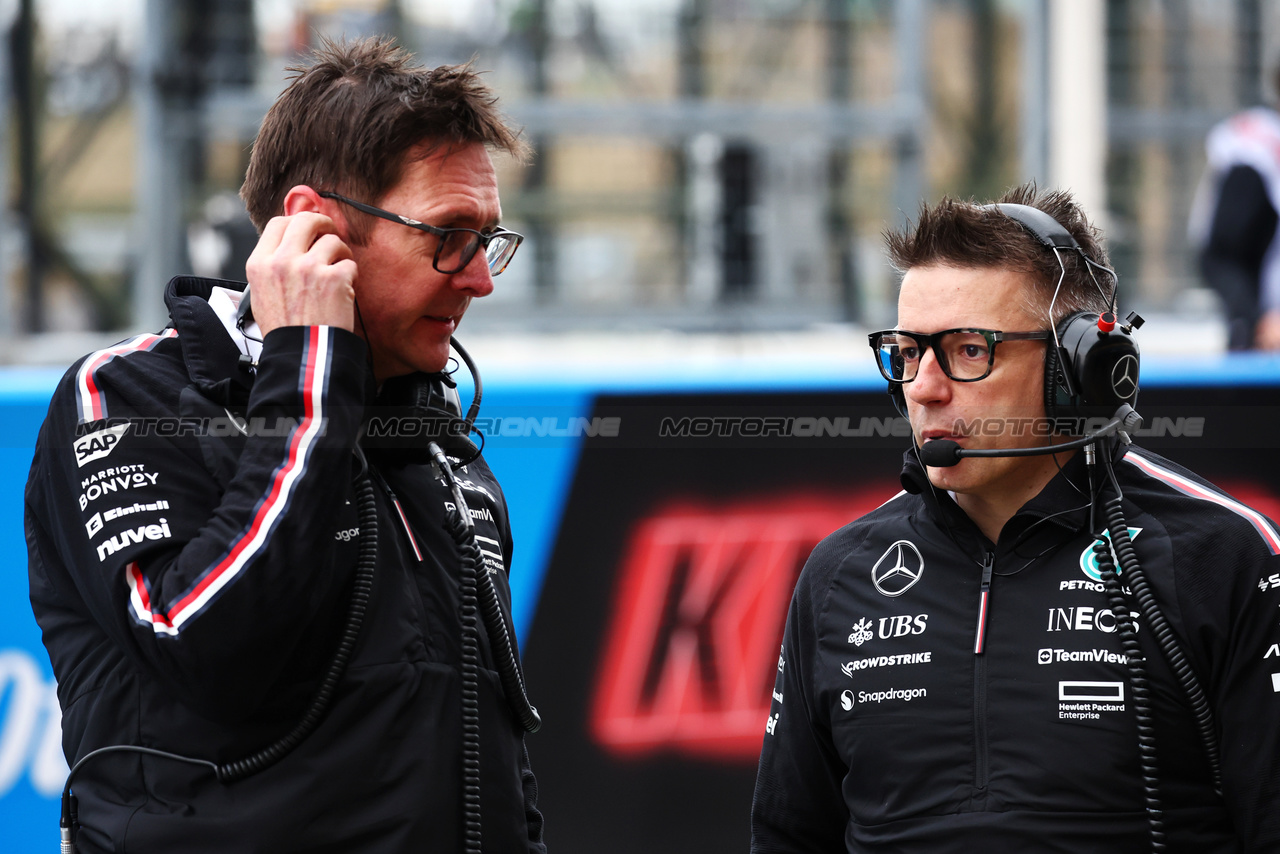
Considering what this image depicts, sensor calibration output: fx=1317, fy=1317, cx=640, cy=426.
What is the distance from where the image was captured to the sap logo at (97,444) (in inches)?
76.9

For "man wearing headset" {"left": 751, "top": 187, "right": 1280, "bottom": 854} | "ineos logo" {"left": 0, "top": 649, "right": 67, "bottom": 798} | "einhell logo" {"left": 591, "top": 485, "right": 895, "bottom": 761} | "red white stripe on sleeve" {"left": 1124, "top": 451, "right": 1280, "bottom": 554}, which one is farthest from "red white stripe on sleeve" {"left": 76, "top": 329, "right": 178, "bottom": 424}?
"einhell logo" {"left": 591, "top": 485, "right": 895, "bottom": 761}

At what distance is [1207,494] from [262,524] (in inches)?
59.7

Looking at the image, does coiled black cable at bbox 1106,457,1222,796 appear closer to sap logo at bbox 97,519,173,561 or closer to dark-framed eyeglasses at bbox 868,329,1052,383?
dark-framed eyeglasses at bbox 868,329,1052,383

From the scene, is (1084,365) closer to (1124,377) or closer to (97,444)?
(1124,377)

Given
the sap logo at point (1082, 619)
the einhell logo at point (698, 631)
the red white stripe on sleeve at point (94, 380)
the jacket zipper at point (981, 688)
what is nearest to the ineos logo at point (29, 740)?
the einhell logo at point (698, 631)

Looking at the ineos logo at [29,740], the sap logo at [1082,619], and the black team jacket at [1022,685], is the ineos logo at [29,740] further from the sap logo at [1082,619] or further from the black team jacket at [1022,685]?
the sap logo at [1082,619]

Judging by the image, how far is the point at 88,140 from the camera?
17.6 feet

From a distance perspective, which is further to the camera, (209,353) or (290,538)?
(209,353)

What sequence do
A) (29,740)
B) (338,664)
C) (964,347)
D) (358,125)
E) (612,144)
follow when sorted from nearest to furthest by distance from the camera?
1. (338,664)
2. (358,125)
3. (964,347)
4. (29,740)
5. (612,144)

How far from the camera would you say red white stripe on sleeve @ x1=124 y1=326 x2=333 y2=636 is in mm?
1792

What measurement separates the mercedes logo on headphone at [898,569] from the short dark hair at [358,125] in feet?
3.36

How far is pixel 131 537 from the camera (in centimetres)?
187

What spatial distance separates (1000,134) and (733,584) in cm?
333

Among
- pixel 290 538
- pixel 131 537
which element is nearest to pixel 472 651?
pixel 290 538
